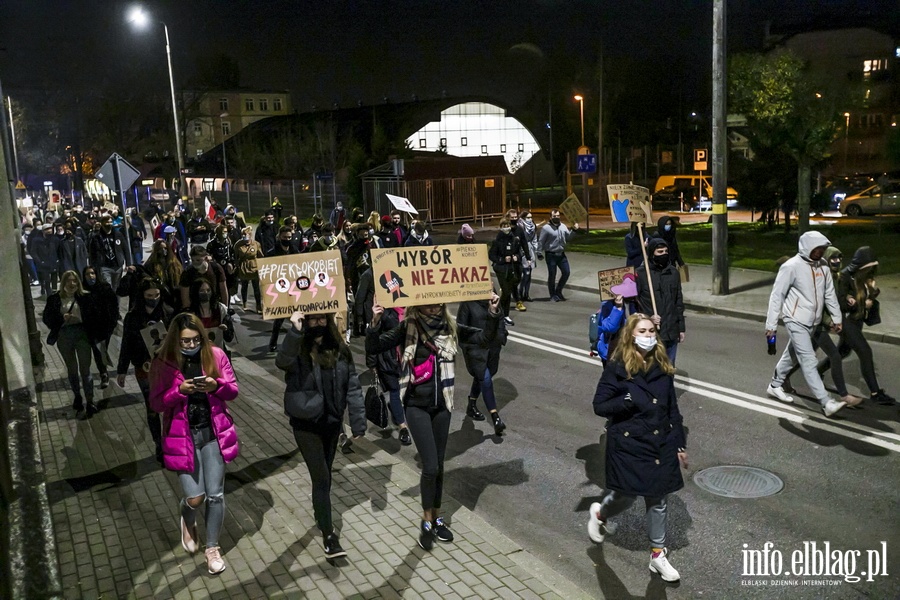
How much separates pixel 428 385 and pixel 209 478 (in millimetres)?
1597

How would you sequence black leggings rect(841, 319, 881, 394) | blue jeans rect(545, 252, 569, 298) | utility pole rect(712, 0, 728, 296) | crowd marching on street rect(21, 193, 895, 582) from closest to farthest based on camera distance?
crowd marching on street rect(21, 193, 895, 582) < black leggings rect(841, 319, 881, 394) < utility pole rect(712, 0, 728, 296) < blue jeans rect(545, 252, 569, 298)

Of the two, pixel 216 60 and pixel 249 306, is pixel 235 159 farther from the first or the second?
pixel 216 60

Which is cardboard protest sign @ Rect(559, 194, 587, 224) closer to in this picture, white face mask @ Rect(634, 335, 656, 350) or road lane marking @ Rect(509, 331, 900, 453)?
road lane marking @ Rect(509, 331, 900, 453)

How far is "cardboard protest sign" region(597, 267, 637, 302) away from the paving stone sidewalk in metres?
2.43

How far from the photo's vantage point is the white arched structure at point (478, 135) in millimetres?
59219

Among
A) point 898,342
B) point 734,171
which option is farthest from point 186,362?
point 734,171

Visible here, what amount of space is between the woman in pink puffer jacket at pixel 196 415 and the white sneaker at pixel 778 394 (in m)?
6.12

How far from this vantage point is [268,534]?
618 centimetres

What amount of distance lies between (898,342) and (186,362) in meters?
10.2

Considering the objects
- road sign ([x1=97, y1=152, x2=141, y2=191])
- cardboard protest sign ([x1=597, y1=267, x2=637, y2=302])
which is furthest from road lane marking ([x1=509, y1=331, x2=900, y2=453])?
road sign ([x1=97, y1=152, x2=141, y2=191])

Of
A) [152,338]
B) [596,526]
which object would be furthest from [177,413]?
[596,526]

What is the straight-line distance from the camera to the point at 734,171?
26562 millimetres

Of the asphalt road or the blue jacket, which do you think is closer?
the asphalt road

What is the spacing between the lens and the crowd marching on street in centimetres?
543
